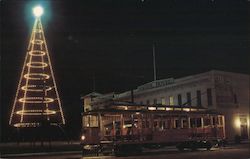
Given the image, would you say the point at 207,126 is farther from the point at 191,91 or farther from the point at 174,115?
the point at 191,91

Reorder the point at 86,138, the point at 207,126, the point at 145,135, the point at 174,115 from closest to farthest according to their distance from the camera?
the point at 86,138, the point at 145,135, the point at 174,115, the point at 207,126

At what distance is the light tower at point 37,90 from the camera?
99.1ft

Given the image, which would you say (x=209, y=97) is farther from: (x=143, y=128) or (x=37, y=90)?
(x=37, y=90)

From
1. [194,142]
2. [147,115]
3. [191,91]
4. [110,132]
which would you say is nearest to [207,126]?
[194,142]

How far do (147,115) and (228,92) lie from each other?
23.1m

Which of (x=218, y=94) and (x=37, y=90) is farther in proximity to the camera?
Answer: (x=218, y=94)

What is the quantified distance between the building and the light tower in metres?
10.8

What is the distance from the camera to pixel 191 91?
47344 millimetres

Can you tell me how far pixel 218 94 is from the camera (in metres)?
44.9

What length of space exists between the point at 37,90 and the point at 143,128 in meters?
10.3

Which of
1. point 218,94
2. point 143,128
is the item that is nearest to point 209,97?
point 218,94

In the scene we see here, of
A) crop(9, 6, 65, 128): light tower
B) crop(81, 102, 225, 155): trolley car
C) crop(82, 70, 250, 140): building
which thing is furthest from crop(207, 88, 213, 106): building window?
crop(9, 6, 65, 128): light tower

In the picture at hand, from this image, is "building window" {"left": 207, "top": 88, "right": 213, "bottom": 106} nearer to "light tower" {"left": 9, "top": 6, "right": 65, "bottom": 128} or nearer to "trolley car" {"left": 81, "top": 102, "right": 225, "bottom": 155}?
"trolley car" {"left": 81, "top": 102, "right": 225, "bottom": 155}

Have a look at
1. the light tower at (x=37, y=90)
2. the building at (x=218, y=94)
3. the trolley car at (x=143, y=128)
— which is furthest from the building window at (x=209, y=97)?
the light tower at (x=37, y=90)
